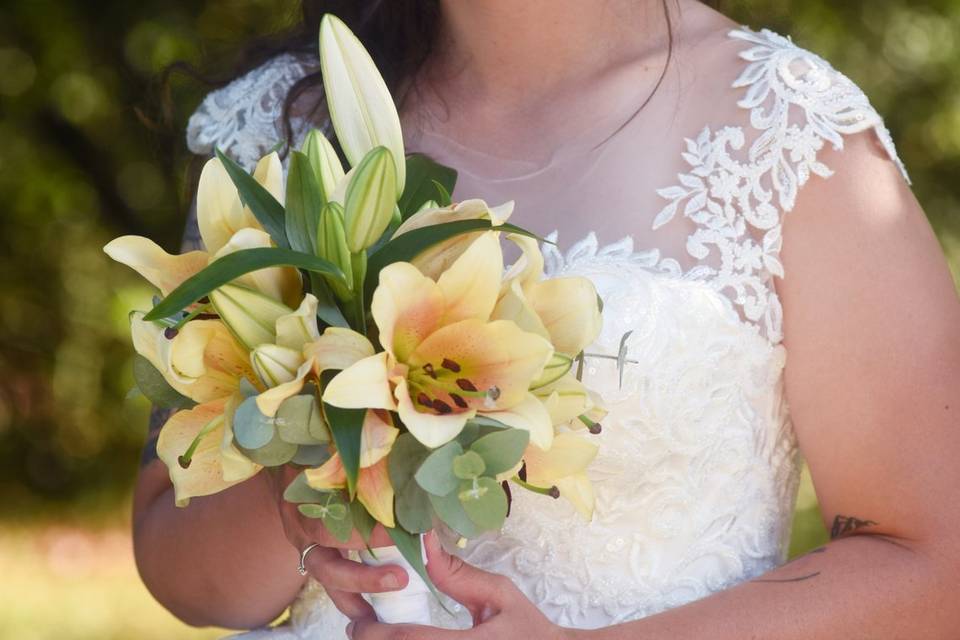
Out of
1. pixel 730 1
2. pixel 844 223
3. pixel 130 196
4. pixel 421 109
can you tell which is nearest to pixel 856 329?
pixel 844 223

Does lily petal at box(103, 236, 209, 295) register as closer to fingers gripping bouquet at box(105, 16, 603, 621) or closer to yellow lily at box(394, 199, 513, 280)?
fingers gripping bouquet at box(105, 16, 603, 621)

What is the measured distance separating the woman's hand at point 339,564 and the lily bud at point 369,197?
30 cm

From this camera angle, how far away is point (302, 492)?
4.30 ft

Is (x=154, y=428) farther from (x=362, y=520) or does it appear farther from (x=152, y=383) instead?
(x=362, y=520)

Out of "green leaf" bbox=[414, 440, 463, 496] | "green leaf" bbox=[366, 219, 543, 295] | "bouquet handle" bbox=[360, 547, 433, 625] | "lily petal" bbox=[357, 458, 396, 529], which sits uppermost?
"green leaf" bbox=[366, 219, 543, 295]

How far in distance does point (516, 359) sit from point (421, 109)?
1098mm

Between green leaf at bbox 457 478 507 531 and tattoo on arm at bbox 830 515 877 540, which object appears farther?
tattoo on arm at bbox 830 515 877 540

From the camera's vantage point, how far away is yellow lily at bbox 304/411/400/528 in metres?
1.25

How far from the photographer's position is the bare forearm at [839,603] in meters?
1.73

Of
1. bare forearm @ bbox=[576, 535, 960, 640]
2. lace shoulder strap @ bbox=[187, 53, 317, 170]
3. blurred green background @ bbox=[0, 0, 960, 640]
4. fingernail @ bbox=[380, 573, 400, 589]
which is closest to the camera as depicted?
fingernail @ bbox=[380, 573, 400, 589]

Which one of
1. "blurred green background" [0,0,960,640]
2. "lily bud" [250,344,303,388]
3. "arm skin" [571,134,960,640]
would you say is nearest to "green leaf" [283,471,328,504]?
"lily bud" [250,344,303,388]

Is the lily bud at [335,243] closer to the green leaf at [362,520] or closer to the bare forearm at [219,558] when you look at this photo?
the green leaf at [362,520]

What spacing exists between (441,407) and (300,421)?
14 cm

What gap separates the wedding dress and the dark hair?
428mm
